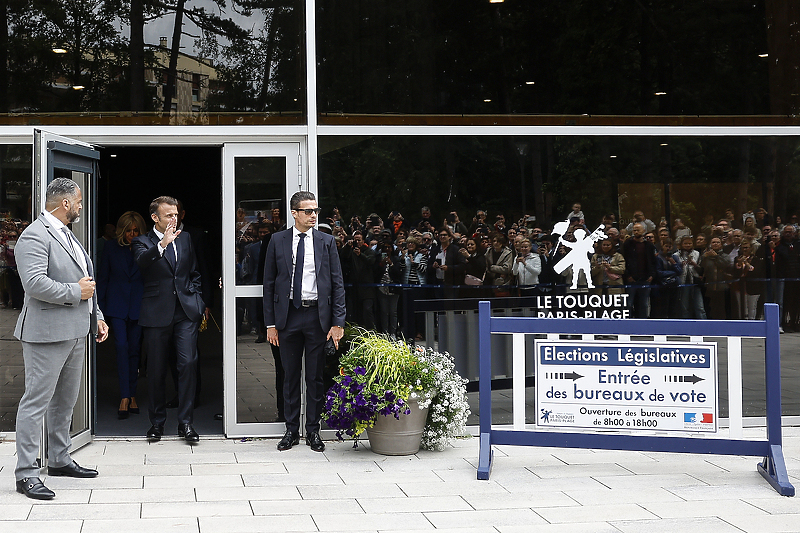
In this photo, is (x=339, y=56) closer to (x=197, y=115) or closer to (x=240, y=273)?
(x=197, y=115)

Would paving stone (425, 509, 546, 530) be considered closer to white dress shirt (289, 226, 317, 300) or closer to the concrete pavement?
the concrete pavement

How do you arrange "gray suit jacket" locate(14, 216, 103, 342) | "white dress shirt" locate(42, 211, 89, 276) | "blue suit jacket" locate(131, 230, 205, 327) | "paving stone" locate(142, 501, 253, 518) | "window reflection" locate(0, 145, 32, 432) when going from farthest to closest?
"window reflection" locate(0, 145, 32, 432) → "blue suit jacket" locate(131, 230, 205, 327) → "white dress shirt" locate(42, 211, 89, 276) → "gray suit jacket" locate(14, 216, 103, 342) → "paving stone" locate(142, 501, 253, 518)

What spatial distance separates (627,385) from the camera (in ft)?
17.1

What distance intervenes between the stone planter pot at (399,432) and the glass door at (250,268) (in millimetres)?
1088

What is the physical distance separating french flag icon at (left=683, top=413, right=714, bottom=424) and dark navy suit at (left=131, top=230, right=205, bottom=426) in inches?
141

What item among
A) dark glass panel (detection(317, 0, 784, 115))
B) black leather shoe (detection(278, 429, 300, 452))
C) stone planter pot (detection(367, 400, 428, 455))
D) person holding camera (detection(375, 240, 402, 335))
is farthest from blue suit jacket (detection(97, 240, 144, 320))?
stone planter pot (detection(367, 400, 428, 455))

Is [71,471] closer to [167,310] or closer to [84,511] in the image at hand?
[84,511]

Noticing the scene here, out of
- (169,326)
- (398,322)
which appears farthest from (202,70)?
(398,322)

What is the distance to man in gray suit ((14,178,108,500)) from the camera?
474cm

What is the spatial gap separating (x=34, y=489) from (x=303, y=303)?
220 centimetres

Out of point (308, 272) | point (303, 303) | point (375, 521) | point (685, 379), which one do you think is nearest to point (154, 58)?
point (308, 272)

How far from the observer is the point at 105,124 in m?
6.41

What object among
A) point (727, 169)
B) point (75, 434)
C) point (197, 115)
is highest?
point (197, 115)

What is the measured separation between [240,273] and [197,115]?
4.30 feet
